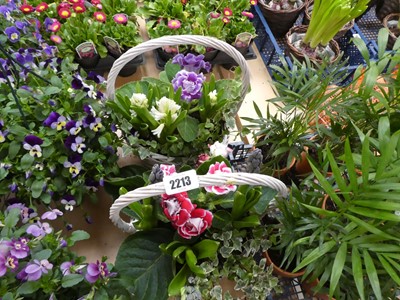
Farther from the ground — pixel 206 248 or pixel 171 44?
pixel 171 44

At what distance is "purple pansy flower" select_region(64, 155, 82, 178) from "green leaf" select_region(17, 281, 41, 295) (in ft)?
1.04

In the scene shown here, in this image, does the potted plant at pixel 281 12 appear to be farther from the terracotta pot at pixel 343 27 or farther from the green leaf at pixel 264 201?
the green leaf at pixel 264 201

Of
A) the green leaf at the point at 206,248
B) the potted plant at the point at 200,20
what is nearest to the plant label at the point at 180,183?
the green leaf at the point at 206,248

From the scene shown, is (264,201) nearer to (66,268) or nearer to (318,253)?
(318,253)

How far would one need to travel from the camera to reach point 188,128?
3.53 ft

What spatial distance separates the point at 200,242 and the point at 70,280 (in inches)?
12.8

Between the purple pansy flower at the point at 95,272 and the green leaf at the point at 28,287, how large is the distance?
11 cm

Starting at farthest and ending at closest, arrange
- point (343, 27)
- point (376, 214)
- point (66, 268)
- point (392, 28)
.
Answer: point (392, 28), point (343, 27), point (66, 268), point (376, 214)

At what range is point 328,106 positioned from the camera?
1.01 m

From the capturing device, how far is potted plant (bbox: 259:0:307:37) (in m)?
1.83

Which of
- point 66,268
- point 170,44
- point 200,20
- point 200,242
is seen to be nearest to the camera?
point 66,268

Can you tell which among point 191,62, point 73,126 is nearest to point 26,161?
point 73,126

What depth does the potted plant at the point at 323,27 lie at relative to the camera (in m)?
1.40

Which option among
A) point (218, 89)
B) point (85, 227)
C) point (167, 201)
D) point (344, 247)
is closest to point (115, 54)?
point (218, 89)
